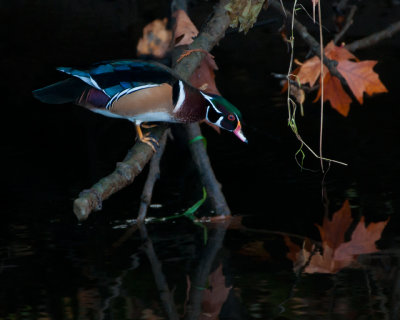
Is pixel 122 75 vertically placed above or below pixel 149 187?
above

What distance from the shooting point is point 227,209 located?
6.88ft

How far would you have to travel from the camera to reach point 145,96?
1.51m

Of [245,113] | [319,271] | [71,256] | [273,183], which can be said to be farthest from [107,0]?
[319,271]

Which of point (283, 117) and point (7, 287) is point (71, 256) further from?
point (283, 117)

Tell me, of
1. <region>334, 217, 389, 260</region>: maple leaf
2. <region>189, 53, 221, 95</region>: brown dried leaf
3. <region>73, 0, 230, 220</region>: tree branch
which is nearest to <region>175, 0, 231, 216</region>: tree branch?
<region>73, 0, 230, 220</region>: tree branch

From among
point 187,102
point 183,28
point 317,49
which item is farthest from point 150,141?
point 317,49

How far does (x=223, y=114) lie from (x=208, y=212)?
0.72 meters

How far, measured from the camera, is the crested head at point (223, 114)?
150 cm

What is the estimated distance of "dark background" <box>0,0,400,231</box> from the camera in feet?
7.44

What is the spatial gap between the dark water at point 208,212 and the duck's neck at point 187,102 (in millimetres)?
367

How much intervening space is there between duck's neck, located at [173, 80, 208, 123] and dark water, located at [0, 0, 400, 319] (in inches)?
14.4

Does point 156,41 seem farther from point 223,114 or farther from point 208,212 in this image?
point 223,114

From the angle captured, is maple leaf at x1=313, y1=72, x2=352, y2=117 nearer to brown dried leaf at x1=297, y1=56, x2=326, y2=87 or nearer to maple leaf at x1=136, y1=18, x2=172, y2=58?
brown dried leaf at x1=297, y1=56, x2=326, y2=87

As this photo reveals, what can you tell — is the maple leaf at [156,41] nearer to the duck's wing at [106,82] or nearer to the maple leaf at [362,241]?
the maple leaf at [362,241]
